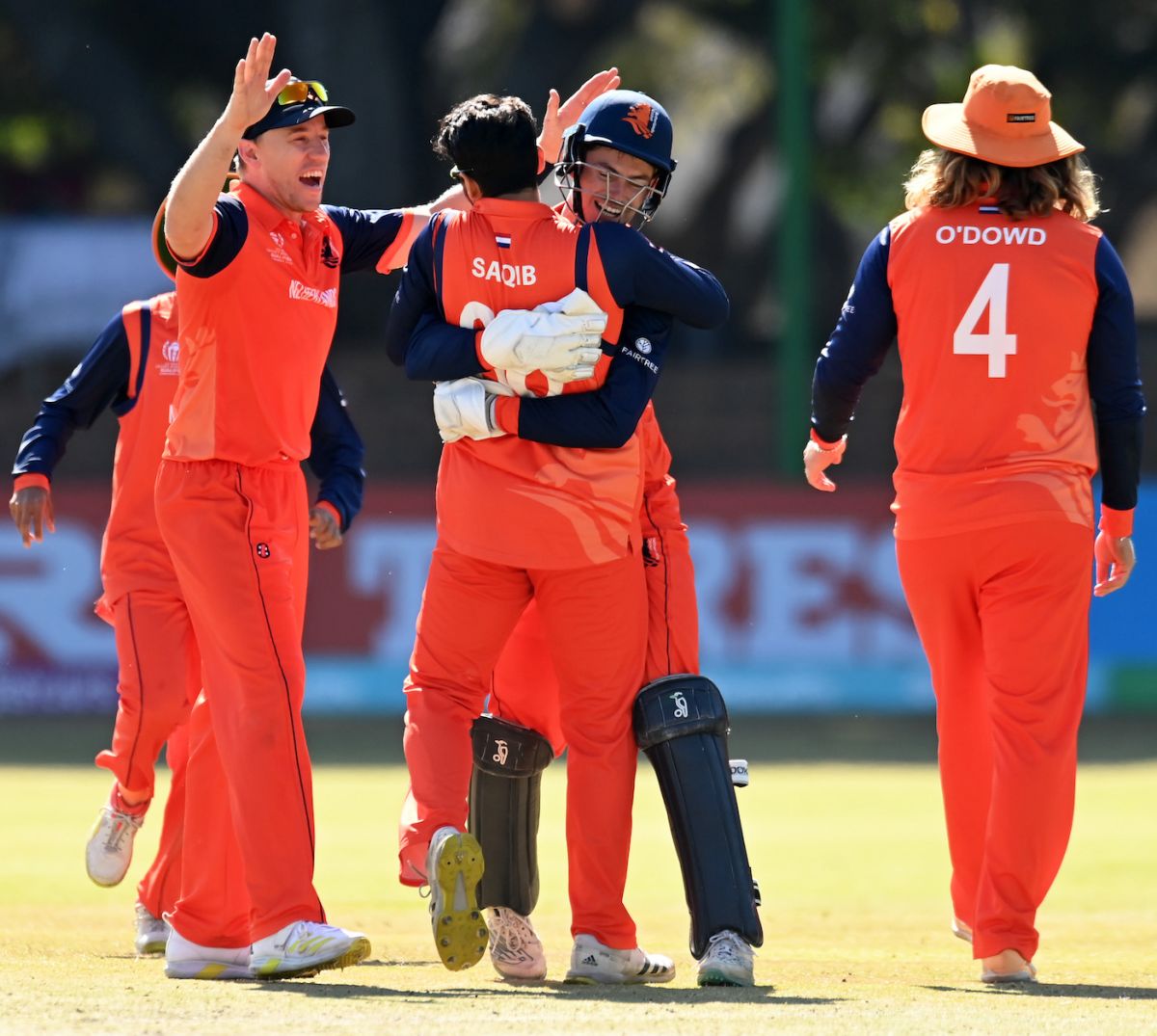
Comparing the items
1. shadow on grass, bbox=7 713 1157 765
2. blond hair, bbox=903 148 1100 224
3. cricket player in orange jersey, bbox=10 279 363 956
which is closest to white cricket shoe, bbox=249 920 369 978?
cricket player in orange jersey, bbox=10 279 363 956

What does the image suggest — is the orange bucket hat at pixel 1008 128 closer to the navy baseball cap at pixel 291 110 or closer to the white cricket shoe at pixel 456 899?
the navy baseball cap at pixel 291 110

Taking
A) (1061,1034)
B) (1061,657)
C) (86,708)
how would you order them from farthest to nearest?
(86,708), (1061,657), (1061,1034)

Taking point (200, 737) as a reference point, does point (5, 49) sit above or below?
above

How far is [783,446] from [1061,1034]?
11.1 metres

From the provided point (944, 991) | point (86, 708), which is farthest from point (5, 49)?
point (944, 991)

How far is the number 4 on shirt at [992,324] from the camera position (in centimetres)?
551

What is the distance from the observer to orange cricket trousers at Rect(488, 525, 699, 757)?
5512mm

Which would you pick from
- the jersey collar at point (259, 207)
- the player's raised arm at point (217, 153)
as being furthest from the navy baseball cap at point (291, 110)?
the player's raised arm at point (217, 153)

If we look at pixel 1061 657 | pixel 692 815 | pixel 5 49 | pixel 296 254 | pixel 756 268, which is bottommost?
pixel 692 815

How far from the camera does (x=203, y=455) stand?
17.7 feet

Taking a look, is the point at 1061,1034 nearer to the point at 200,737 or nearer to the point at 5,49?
the point at 200,737

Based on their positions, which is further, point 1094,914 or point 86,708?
point 86,708

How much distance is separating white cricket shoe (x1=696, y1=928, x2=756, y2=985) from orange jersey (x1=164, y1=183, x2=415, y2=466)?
159 cm

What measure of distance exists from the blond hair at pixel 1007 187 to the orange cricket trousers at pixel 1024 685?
803mm
